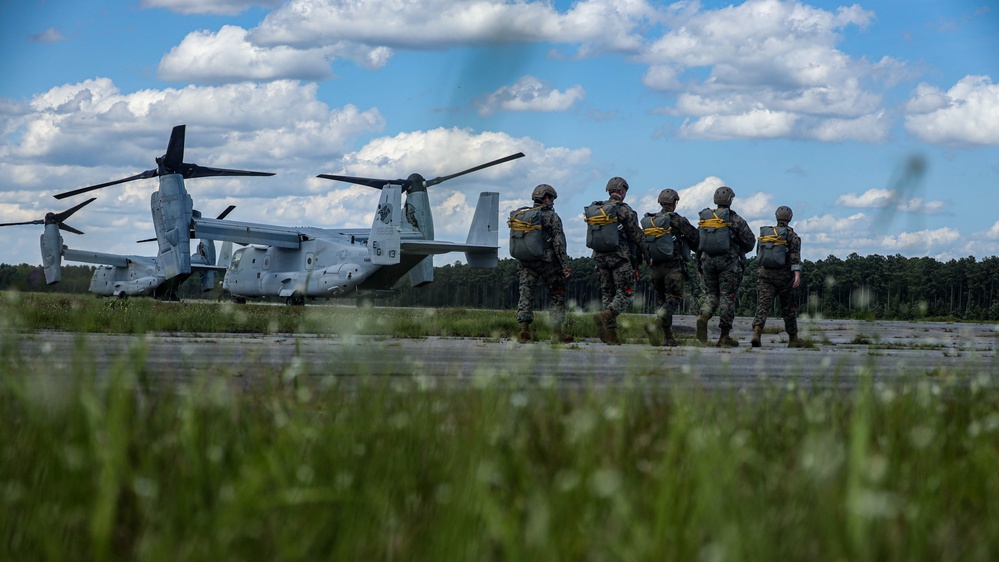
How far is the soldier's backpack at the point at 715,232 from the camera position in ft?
50.7

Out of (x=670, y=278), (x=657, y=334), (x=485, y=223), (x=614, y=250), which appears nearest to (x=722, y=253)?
(x=670, y=278)

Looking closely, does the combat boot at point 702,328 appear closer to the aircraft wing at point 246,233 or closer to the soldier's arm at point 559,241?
the soldier's arm at point 559,241

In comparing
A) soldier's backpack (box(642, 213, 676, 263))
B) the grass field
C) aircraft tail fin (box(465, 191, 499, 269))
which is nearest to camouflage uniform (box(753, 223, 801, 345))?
soldier's backpack (box(642, 213, 676, 263))

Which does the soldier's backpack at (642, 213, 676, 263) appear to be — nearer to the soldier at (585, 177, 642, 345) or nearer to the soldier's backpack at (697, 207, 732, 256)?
the soldier at (585, 177, 642, 345)

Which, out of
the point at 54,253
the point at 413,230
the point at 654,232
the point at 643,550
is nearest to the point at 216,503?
the point at 643,550

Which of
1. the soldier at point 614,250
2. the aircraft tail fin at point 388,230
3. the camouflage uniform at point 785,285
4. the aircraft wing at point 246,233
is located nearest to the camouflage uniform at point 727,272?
the camouflage uniform at point 785,285

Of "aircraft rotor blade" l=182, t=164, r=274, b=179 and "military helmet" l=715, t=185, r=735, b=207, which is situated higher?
"aircraft rotor blade" l=182, t=164, r=274, b=179

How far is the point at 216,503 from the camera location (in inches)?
116

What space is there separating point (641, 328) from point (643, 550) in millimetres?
17866

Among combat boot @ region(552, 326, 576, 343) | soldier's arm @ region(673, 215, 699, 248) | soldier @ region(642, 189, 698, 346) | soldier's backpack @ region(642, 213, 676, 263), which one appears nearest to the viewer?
combat boot @ region(552, 326, 576, 343)

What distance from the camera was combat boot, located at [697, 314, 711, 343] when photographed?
15.7 meters

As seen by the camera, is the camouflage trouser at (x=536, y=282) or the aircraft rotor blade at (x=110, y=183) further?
the aircraft rotor blade at (x=110, y=183)

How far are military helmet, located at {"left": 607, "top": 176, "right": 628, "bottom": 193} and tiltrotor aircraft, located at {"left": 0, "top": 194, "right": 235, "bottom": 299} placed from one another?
131 feet

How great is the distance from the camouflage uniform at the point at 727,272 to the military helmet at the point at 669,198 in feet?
2.85
